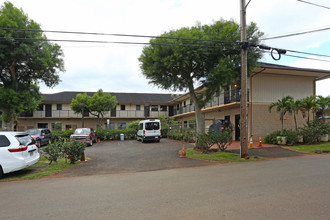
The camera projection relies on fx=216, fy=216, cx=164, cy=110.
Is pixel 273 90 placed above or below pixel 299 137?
above

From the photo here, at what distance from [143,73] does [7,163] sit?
922 cm

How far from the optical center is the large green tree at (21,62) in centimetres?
1097

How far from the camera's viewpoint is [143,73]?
14.5 m

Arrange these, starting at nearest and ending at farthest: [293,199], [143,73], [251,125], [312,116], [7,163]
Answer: [293,199] < [7,163] < [143,73] < [251,125] < [312,116]

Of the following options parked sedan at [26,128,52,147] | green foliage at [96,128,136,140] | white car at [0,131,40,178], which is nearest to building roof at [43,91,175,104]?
green foliage at [96,128,136,140]

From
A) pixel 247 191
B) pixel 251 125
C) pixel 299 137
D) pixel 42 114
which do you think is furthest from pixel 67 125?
pixel 247 191

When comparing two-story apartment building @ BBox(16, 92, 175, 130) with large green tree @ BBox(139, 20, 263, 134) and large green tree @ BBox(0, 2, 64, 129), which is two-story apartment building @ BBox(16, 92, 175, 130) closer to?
large green tree @ BBox(0, 2, 64, 129)

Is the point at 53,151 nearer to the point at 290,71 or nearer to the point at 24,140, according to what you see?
the point at 24,140

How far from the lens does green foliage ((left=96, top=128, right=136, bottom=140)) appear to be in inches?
1011

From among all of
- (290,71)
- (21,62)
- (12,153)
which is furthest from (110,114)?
(12,153)

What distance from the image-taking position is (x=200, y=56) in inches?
510

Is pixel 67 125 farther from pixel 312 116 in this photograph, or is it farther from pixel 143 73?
pixel 312 116

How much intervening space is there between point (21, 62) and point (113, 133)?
48.8ft

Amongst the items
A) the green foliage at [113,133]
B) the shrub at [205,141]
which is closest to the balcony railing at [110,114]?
the green foliage at [113,133]
